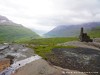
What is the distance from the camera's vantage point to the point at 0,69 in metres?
36.8

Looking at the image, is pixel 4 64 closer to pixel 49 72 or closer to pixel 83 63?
pixel 49 72

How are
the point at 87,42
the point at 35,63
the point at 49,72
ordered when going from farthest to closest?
the point at 87,42, the point at 35,63, the point at 49,72

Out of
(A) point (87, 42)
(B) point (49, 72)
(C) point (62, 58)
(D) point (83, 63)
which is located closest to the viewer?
A: (B) point (49, 72)

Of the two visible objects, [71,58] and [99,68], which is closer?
[99,68]

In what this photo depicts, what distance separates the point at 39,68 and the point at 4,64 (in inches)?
422

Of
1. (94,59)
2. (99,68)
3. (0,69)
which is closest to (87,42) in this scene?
(94,59)

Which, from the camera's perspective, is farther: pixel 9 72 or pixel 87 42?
pixel 87 42

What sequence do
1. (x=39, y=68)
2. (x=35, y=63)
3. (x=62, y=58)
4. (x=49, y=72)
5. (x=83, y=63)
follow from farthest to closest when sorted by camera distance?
1. (x=62, y=58)
2. (x=83, y=63)
3. (x=35, y=63)
4. (x=39, y=68)
5. (x=49, y=72)

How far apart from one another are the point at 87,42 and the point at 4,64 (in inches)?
1814

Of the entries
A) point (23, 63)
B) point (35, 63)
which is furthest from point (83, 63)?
point (23, 63)

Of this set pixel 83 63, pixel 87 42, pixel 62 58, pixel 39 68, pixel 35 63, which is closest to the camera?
pixel 39 68

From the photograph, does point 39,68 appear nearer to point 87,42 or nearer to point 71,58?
point 71,58

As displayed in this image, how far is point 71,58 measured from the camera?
40.1 m

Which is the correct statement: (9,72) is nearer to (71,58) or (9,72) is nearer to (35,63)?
(35,63)
